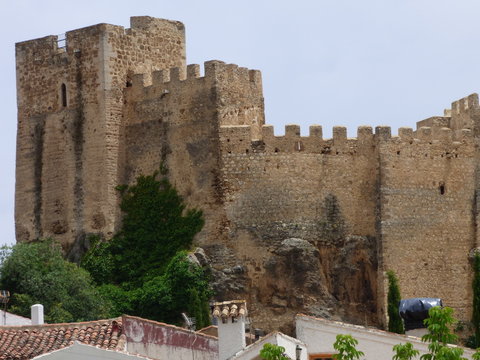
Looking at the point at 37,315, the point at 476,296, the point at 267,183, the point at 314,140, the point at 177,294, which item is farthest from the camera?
the point at 314,140

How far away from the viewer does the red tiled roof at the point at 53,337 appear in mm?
44094

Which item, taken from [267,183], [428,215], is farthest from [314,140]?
[428,215]

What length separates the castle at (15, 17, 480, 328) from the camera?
65.9 m

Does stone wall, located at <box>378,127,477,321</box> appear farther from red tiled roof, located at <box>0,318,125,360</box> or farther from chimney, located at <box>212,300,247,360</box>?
chimney, located at <box>212,300,247,360</box>

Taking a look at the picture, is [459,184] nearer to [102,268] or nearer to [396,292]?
[396,292]

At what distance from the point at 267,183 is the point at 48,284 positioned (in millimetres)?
7578

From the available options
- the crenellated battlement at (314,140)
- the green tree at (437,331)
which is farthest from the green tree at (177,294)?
the green tree at (437,331)

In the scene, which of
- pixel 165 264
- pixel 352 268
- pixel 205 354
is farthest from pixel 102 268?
pixel 205 354

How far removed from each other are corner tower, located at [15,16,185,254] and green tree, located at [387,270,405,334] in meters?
9.34

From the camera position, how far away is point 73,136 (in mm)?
69250

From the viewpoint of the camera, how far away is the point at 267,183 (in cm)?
6600

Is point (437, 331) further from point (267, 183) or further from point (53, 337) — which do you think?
point (267, 183)

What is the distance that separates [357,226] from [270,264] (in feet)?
10.3

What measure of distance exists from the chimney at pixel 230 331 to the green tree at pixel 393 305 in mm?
20986
